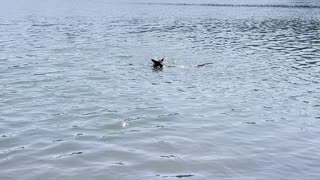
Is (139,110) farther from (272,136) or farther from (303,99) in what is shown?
(303,99)

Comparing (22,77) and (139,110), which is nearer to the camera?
(139,110)

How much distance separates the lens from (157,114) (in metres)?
23.0

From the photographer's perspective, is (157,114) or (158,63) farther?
(158,63)

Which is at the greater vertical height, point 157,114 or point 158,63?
point 158,63

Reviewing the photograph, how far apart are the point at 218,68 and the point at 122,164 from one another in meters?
23.4

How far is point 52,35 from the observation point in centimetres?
6181

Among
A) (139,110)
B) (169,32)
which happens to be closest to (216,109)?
(139,110)

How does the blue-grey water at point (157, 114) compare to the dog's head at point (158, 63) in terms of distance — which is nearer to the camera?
the blue-grey water at point (157, 114)

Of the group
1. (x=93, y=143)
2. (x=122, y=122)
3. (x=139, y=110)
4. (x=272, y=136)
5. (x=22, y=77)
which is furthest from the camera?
(x=22, y=77)

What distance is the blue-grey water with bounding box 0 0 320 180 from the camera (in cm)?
1572

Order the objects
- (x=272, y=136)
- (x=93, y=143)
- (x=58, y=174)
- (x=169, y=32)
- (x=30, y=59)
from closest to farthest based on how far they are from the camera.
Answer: (x=58, y=174) < (x=93, y=143) < (x=272, y=136) < (x=30, y=59) < (x=169, y=32)

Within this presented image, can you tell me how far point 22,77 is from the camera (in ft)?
104

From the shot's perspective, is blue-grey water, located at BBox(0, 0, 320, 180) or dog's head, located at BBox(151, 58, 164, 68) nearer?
blue-grey water, located at BBox(0, 0, 320, 180)

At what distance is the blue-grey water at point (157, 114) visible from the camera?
1572cm
